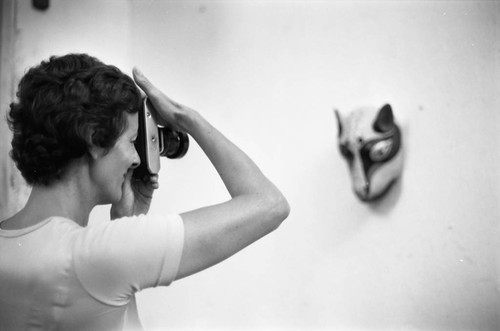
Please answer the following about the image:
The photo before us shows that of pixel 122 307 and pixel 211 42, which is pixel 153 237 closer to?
pixel 122 307

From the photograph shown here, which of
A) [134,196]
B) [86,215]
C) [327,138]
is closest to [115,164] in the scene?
[86,215]

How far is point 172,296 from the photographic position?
1.14 metres

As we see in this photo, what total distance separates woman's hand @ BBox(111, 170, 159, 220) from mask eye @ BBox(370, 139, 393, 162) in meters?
0.53

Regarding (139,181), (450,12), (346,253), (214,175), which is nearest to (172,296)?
(214,175)

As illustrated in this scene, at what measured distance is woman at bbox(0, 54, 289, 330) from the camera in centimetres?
47

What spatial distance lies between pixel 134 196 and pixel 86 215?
0.17m

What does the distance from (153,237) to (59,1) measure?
0.79 meters

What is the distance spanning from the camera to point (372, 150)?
3.56ft

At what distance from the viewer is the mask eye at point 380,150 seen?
1.09m

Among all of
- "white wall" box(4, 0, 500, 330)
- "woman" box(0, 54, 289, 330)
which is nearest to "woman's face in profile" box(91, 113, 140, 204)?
"woman" box(0, 54, 289, 330)

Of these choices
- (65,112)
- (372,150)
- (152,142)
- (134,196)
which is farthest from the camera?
(372,150)

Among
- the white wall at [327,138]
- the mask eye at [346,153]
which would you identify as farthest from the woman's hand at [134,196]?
the mask eye at [346,153]

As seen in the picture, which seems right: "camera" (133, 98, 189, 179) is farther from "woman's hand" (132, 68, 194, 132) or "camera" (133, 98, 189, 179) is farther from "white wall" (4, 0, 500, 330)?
"white wall" (4, 0, 500, 330)

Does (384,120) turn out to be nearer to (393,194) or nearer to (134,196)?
(393,194)
